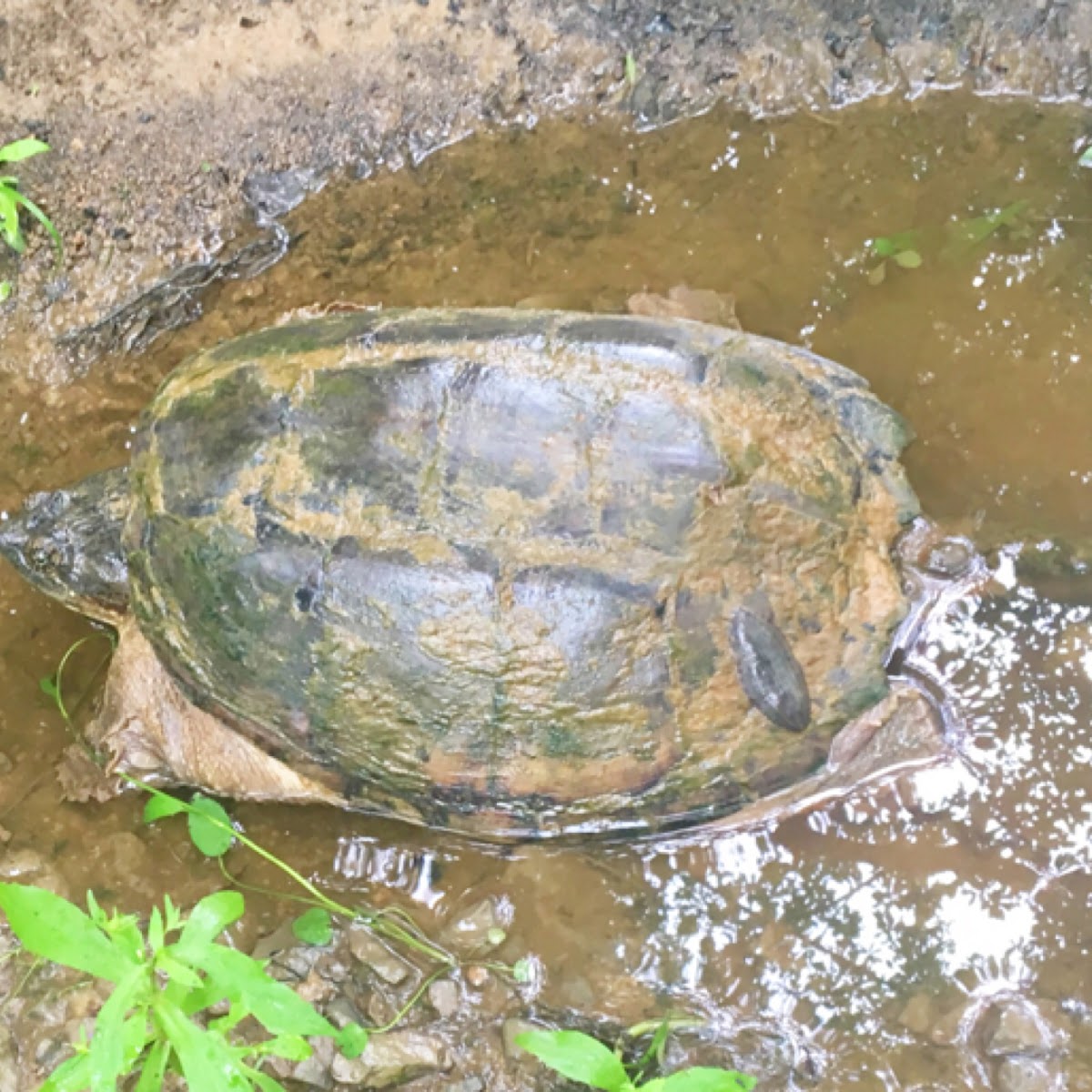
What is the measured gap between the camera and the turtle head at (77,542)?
2436 mm

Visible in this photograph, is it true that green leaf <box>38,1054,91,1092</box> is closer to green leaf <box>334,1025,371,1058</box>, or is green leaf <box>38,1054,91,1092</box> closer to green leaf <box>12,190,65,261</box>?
green leaf <box>334,1025,371,1058</box>

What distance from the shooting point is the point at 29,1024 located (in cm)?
237

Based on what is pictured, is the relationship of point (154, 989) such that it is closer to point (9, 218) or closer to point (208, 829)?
point (208, 829)

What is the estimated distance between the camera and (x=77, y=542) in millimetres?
2439

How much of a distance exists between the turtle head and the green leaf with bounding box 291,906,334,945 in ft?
3.01

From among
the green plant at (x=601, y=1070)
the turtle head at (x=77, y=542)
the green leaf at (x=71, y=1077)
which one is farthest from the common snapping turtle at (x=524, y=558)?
the green leaf at (x=71, y=1077)

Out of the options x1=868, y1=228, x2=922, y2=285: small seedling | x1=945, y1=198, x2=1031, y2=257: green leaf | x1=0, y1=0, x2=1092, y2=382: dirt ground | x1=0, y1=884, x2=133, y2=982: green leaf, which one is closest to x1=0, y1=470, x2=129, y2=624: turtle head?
x1=0, y1=0, x2=1092, y2=382: dirt ground

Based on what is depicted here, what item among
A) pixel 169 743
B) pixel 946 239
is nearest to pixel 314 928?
pixel 169 743

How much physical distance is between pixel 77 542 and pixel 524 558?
1.26m

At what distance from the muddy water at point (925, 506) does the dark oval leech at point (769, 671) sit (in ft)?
1.70

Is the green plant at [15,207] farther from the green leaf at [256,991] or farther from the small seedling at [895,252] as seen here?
the small seedling at [895,252]

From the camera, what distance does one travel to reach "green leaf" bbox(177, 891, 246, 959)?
1604mm

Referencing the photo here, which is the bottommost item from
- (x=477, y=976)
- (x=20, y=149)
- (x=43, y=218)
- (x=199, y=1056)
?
(x=477, y=976)

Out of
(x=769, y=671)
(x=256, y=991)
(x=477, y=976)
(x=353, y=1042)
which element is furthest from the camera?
(x=477, y=976)
